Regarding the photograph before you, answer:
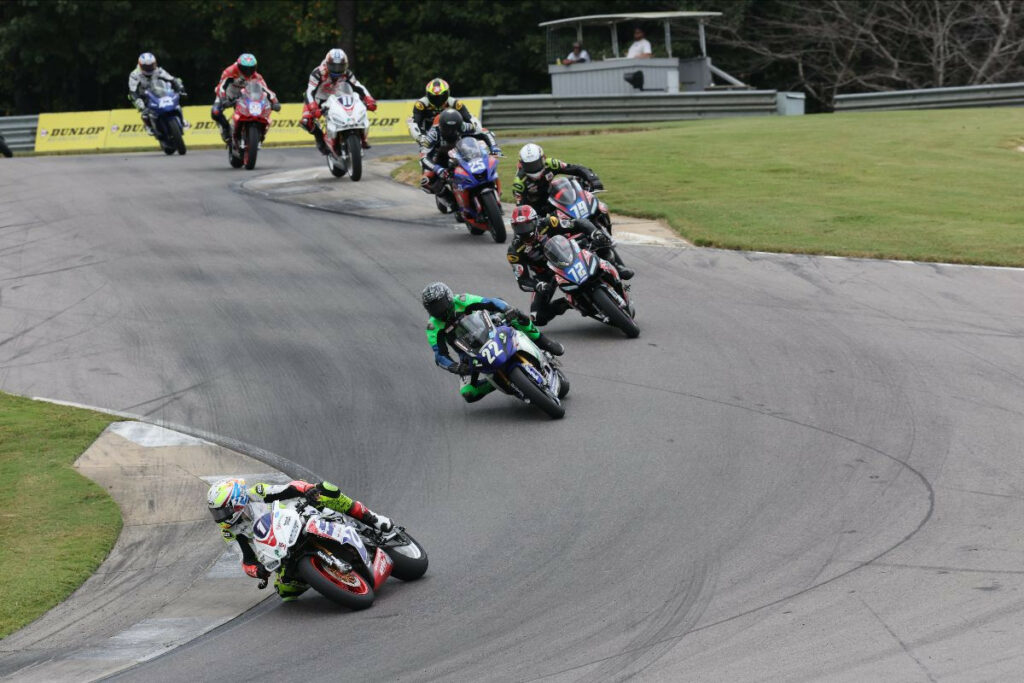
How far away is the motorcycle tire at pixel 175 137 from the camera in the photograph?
2865cm

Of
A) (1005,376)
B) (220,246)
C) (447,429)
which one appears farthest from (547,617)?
(220,246)

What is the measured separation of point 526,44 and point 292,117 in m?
13.2

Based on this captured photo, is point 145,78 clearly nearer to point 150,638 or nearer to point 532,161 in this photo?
point 532,161

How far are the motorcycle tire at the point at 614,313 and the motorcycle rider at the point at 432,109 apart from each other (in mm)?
5982

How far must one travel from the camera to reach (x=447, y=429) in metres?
12.1

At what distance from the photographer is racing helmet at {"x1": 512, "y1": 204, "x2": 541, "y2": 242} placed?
46.5 ft

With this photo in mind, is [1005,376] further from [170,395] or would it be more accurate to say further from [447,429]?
[170,395]

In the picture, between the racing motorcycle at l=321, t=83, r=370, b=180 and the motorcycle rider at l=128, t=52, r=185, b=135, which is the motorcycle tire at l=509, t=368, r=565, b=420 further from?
the motorcycle rider at l=128, t=52, r=185, b=135

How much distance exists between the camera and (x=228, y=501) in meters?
8.38

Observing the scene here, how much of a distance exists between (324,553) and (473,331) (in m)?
3.80

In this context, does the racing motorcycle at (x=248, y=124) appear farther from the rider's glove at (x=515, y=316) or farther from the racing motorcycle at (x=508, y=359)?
the rider's glove at (x=515, y=316)

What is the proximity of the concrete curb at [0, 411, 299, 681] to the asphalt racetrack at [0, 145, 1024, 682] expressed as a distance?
39 cm

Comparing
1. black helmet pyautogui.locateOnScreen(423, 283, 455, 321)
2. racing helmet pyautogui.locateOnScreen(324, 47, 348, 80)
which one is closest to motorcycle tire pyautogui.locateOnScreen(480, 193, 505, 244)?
racing helmet pyautogui.locateOnScreen(324, 47, 348, 80)

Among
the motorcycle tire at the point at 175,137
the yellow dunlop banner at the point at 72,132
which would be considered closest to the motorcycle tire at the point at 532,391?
the motorcycle tire at the point at 175,137
